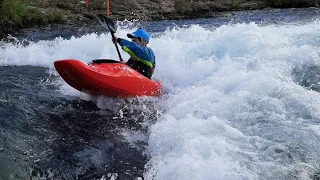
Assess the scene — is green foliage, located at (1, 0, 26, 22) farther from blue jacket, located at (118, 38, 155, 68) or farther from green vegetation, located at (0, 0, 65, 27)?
blue jacket, located at (118, 38, 155, 68)

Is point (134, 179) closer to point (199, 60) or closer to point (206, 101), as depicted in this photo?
point (206, 101)

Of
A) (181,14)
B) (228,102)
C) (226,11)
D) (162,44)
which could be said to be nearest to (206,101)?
(228,102)

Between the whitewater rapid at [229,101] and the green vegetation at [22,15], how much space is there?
4.65 meters

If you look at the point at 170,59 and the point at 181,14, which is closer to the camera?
the point at 170,59

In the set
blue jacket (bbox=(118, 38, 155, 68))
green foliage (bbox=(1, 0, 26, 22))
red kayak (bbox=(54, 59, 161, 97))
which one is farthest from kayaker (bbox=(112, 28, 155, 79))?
green foliage (bbox=(1, 0, 26, 22))

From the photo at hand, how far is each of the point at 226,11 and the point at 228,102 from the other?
1500cm

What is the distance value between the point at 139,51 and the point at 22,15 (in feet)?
32.3

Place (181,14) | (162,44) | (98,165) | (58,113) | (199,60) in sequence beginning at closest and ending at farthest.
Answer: (98,165) → (58,113) → (199,60) → (162,44) → (181,14)

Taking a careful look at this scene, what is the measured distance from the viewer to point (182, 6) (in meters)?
19.3

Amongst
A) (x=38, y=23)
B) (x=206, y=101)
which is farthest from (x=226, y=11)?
(x=206, y=101)

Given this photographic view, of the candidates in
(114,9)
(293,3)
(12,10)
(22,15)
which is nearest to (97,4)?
(114,9)

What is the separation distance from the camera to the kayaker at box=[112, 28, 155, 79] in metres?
6.41

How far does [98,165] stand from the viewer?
4.16 meters

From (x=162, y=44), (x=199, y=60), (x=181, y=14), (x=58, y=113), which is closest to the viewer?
(x=58, y=113)
